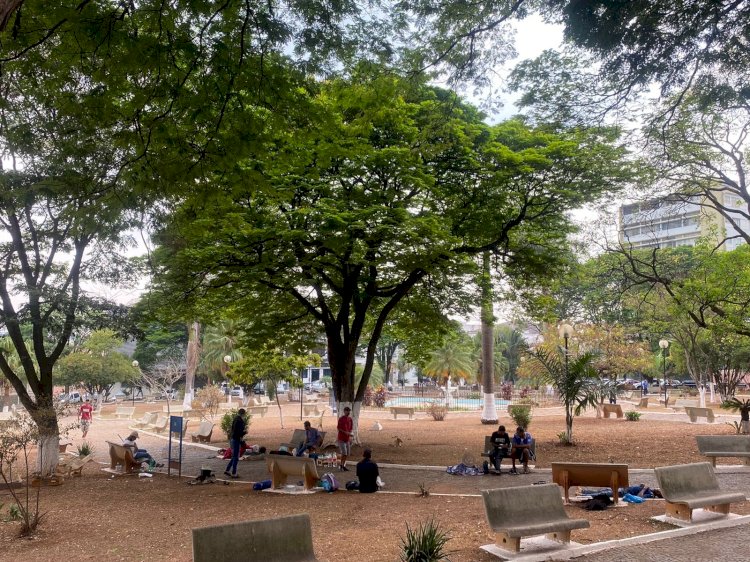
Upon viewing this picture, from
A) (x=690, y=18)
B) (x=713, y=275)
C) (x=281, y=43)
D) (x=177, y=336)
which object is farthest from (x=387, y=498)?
(x=177, y=336)

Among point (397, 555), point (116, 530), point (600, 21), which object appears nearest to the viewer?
point (397, 555)

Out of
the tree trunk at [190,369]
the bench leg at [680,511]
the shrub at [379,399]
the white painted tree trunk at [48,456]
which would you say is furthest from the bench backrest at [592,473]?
the shrub at [379,399]

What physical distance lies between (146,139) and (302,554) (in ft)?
18.9

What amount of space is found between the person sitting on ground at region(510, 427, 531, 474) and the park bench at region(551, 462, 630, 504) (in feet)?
11.7

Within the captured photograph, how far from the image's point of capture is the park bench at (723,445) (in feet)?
40.4

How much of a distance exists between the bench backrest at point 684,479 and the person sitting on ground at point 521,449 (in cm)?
509

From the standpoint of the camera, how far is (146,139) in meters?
8.04

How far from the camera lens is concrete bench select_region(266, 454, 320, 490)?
11.4 metres

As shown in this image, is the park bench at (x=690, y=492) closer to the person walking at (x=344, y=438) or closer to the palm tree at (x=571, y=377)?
the person walking at (x=344, y=438)

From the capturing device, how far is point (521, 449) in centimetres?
1338

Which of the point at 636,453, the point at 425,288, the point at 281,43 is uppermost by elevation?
the point at 281,43

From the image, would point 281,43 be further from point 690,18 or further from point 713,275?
point 713,275

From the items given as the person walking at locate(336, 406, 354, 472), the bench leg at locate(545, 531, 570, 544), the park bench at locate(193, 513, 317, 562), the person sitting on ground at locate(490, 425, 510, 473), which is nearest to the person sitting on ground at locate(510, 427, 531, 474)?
the person sitting on ground at locate(490, 425, 510, 473)

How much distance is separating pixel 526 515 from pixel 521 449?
21.6 ft
